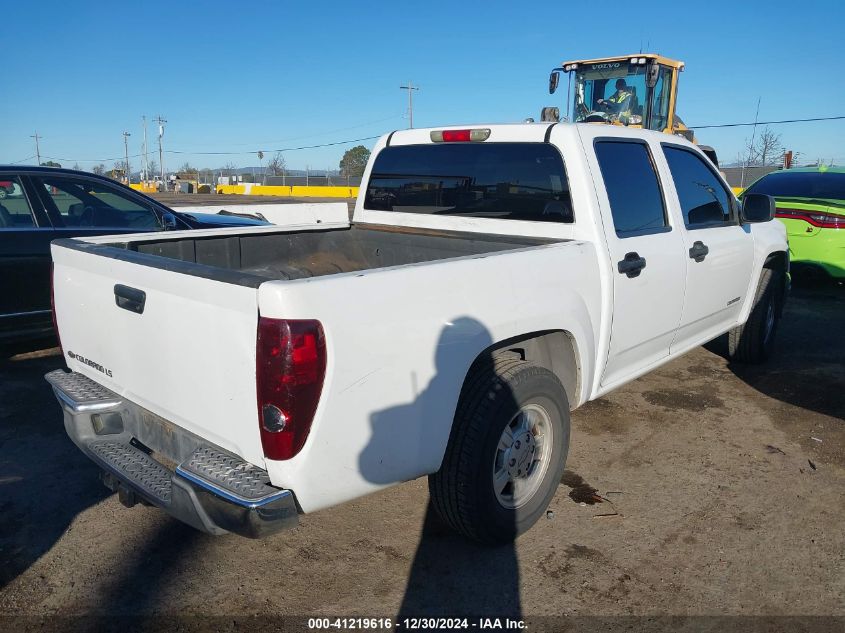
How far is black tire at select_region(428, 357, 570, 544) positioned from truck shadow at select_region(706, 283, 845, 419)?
3.04 meters

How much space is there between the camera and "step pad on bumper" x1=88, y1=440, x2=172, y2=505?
2543mm

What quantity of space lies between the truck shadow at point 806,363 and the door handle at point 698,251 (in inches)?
64.9

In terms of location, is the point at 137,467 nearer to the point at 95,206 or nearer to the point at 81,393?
the point at 81,393

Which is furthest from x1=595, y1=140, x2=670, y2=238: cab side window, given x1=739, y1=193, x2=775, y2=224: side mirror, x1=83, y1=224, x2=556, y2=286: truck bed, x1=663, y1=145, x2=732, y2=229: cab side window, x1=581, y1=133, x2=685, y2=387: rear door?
x1=739, y1=193, x2=775, y2=224: side mirror

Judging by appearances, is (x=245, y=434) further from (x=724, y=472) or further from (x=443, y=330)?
(x=724, y=472)

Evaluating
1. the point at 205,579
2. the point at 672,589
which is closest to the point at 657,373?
the point at 672,589

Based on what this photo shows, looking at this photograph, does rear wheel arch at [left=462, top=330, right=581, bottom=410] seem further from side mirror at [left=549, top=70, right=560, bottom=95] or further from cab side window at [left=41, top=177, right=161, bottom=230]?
side mirror at [left=549, top=70, right=560, bottom=95]

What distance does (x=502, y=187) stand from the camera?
12.7 feet

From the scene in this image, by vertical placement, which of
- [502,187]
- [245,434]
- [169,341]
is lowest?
[245,434]

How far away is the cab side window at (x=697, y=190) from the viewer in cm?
425

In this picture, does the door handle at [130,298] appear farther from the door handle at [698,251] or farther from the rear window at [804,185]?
the rear window at [804,185]

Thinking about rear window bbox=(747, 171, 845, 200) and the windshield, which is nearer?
rear window bbox=(747, 171, 845, 200)

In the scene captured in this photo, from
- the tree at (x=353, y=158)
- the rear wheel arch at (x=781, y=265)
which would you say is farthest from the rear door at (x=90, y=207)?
the tree at (x=353, y=158)

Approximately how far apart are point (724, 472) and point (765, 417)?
1089 mm
